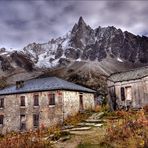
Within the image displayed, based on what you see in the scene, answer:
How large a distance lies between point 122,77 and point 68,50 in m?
140

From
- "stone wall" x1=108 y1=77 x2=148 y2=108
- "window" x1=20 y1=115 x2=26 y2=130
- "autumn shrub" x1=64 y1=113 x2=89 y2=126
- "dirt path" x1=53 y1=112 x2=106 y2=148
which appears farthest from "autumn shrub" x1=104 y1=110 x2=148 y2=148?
"window" x1=20 y1=115 x2=26 y2=130

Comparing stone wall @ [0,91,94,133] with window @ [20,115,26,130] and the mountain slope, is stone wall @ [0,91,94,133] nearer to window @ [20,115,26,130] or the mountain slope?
window @ [20,115,26,130]

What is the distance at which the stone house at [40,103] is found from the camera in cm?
4009

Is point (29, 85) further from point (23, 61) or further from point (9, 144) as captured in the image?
point (23, 61)

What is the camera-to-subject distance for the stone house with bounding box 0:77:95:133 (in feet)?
132

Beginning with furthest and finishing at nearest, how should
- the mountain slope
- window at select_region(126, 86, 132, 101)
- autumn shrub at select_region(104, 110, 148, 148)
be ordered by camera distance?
1. the mountain slope
2. window at select_region(126, 86, 132, 101)
3. autumn shrub at select_region(104, 110, 148, 148)

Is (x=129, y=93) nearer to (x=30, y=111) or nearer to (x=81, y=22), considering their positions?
(x=30, y=111)

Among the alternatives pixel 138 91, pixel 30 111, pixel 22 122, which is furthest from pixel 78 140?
pixel 22 122

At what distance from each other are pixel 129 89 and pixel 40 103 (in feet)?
38.0

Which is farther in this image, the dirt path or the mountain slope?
the mountain slope

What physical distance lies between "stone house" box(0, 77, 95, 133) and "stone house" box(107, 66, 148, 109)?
15.9 ft

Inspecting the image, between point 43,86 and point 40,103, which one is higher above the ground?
point 43,86

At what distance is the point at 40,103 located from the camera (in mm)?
41062

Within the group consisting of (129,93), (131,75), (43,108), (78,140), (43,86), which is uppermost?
(131,75)
